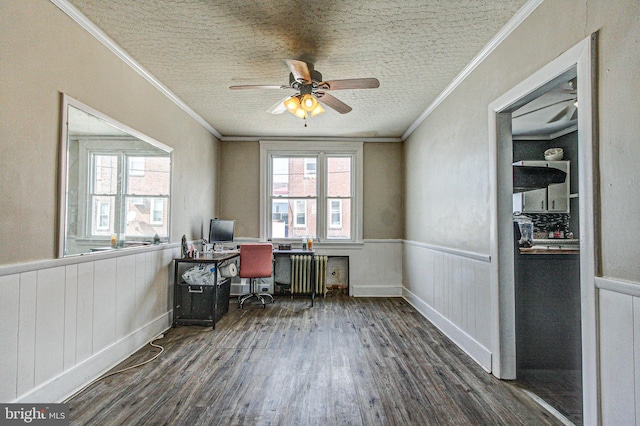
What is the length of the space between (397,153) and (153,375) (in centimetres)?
478

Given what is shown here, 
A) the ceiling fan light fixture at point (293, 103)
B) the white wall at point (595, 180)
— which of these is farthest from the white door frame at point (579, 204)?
the ceiling fan light fixture at point (293, 103)

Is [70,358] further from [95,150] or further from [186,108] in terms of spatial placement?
[186,108]

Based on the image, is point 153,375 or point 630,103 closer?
point 630,103

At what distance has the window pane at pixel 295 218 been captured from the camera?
18.5 ft

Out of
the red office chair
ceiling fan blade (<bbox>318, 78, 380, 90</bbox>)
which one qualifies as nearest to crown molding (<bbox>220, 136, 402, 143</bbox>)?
the red office chair

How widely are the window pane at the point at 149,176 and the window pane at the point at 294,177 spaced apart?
2.25m

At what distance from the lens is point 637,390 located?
55.3 inches

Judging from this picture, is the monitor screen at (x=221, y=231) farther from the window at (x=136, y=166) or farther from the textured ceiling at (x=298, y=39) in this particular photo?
the textured ceiling at (x=298, y=39)

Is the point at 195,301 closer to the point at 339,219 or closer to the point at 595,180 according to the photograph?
the point at 339,219

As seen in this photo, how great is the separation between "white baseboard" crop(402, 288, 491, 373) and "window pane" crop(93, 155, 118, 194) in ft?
11.4

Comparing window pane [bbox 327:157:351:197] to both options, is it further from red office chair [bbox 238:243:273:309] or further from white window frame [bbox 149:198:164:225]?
white window frame [bbox 149:198:164:225]

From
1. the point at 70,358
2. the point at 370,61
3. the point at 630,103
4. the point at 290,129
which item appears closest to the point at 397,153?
the point at 290,129

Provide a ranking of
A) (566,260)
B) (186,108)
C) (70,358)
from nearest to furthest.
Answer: (70,358), (566,260), (186,108)

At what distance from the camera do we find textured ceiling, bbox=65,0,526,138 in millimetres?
2166
